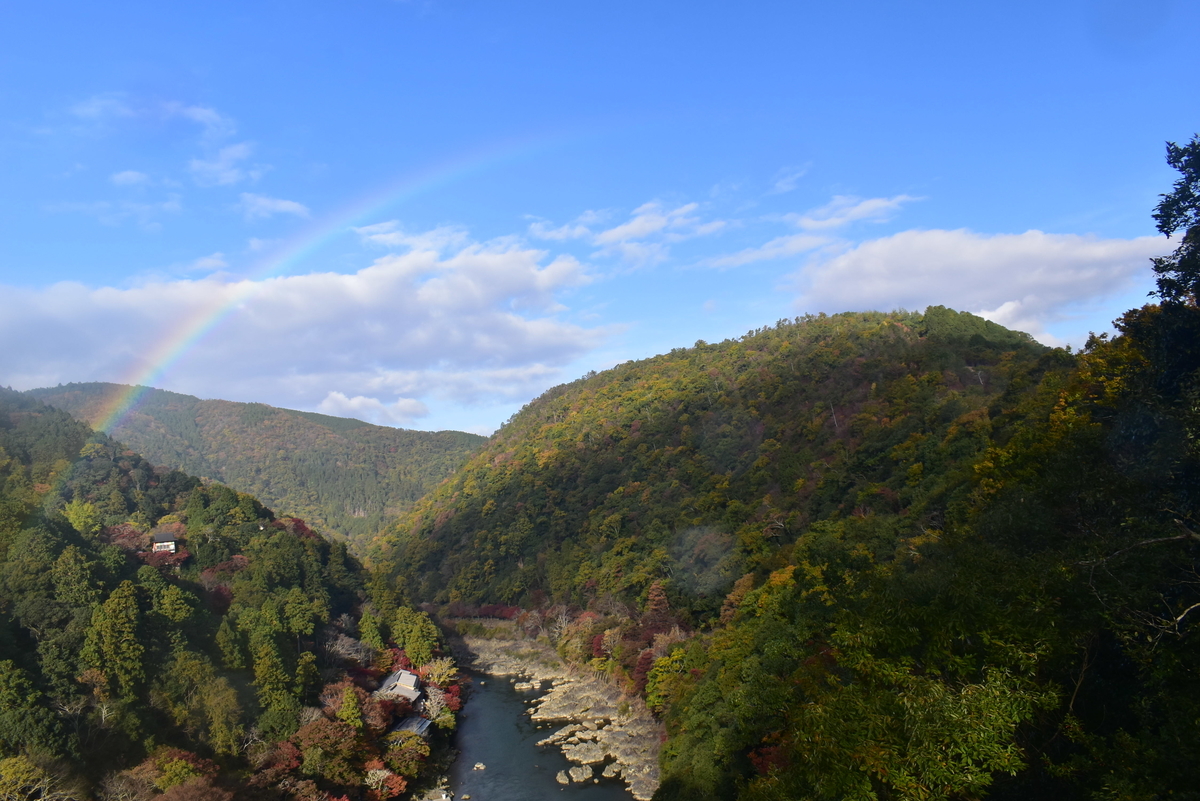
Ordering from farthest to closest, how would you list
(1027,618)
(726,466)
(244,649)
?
1. (726,466)
2. (244,649)
3. (1027,618)

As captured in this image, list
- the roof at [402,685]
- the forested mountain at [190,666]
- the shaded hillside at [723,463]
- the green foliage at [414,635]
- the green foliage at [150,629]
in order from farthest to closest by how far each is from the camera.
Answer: the green foliage at [414,635] < the shaded hillside at [723,463] < the roof at [402,685] < the green foliage at [150,629] < the forested mountain at [190,666]

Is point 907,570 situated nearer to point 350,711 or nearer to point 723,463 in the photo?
point 350,711

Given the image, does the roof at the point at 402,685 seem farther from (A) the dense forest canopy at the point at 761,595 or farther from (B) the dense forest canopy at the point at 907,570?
(B) the dense forest canopy at the point at 907,570

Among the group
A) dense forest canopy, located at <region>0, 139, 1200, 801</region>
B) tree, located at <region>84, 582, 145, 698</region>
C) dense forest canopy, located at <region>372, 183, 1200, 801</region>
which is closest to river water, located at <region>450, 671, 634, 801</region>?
dense forest canopy, located at <region>0, 139, 1200, 801</region>

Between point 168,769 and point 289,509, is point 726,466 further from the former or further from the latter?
point 289,509

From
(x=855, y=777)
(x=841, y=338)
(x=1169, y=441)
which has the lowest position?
(x=855, y=777)

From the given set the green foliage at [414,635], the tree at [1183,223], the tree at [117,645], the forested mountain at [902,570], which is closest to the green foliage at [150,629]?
the tree at [117,645]

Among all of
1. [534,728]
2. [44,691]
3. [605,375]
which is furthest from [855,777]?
[605,375]
